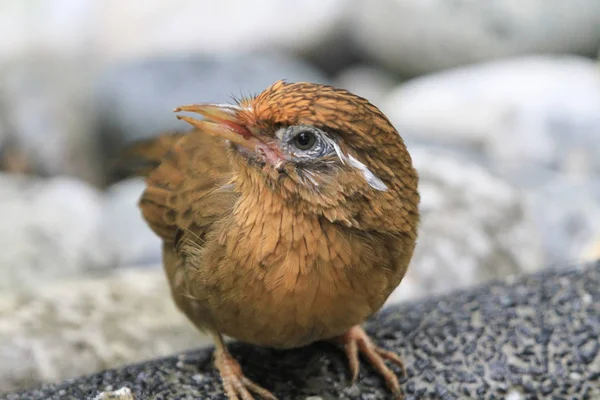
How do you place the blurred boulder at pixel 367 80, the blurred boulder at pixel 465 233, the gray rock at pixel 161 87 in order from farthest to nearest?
the blurred boulder at pixel 367 80
the gray rock at pixel 161 87
the blurred boulder at pixel 465 233

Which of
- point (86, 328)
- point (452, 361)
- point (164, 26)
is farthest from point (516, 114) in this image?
point (86, 328)

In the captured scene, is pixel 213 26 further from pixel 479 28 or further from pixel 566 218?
pixel 566 218

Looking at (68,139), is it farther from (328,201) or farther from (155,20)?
(328,201)

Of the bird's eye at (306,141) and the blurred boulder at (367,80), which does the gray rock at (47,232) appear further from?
the bird's eye at (306,141)

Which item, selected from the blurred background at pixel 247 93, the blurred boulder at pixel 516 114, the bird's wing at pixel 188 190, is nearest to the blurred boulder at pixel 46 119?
the blurred background at pixel 247 93

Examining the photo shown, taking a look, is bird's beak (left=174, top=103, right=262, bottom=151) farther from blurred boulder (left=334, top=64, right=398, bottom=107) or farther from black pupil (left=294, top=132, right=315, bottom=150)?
blurred boulder (left=334, top=64, right=398, bottom=107)

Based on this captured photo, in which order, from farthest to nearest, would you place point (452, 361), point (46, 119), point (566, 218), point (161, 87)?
point (46, 119) → point (161, 87) → point (566, 218) → point (452, 361)

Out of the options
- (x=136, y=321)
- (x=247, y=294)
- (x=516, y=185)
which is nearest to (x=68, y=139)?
(x=136, y=321)
